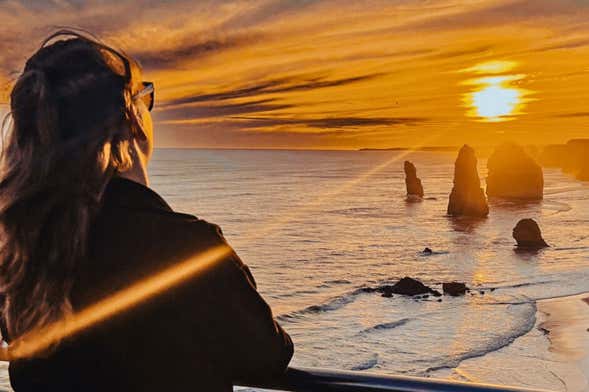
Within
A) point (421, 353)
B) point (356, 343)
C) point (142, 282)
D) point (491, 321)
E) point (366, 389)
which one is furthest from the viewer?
point (491, 321)

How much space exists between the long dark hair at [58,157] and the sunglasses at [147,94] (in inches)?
3.9

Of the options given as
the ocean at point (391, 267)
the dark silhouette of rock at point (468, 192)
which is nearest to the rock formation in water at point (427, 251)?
the ocean at point (391, 267)

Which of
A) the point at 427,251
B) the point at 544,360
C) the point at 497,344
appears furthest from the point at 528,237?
the point at 544,360

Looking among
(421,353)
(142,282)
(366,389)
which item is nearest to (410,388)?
(366,389)

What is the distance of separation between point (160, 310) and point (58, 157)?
33 cm

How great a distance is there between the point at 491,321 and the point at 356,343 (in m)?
9.44

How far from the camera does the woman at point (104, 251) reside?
3.72 ft

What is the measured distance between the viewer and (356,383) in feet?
4.64

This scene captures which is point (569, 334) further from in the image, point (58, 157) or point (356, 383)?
point (58, 157)

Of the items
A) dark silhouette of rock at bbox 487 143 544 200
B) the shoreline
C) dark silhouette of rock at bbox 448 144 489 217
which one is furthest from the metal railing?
dark silhouette of rock at bbox 487 143 544 200

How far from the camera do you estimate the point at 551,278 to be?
156 ft

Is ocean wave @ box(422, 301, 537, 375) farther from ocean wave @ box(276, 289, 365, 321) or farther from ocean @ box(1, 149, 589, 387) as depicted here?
ocean wave @ box(276, 289, 365, 321)

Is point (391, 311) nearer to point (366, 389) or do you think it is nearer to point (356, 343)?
point (356, 343)

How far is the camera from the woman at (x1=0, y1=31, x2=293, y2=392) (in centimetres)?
113
